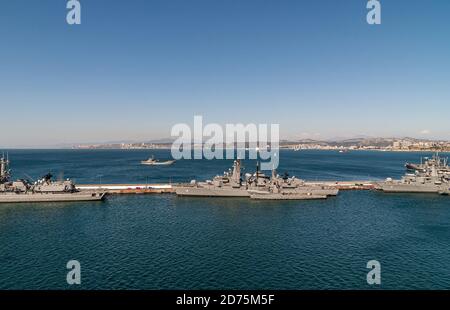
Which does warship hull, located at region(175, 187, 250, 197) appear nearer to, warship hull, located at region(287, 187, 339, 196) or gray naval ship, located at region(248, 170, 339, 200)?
gray naval ship, located at region(248, 170, 339, 200)

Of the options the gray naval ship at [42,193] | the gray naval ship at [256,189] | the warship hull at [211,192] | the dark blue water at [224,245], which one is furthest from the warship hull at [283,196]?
the gray naval ship at [42,193]

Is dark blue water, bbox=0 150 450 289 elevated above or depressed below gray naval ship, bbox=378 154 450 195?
below

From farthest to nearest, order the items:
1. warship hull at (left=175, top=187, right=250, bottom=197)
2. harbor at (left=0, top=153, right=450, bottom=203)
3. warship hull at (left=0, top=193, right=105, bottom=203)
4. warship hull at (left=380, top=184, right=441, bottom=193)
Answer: warship hull at (left=380, top=184, right=441, bottom=193), warship hull at (left=175, top=187, right=250, bottom=197), harbor at (left=0, top=153, right=450, bottom=203), warship hull at (left=0, top=193, right=105, bottom=203)

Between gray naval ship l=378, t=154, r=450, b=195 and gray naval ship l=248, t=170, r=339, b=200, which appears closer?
gray naval ship l=248, t=170, r=339, b=200

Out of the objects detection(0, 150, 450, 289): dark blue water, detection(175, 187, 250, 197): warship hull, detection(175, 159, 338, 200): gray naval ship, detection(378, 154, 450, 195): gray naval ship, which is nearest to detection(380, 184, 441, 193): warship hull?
detection(378, 154, 450, 195): gray naval ship

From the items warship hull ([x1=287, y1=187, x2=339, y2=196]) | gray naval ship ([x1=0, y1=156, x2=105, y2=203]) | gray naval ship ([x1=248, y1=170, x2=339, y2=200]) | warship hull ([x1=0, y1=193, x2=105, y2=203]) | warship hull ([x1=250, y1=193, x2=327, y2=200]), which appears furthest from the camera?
warship hull ([x1=287, y1=187, x2=339, y2=196])

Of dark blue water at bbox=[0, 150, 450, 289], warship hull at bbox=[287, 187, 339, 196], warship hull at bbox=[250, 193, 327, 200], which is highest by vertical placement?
warship hull at bbox=[287, 187, 339, 196]

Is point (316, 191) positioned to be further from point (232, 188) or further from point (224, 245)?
point (224, 245)

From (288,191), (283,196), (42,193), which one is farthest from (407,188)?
(42,193)
